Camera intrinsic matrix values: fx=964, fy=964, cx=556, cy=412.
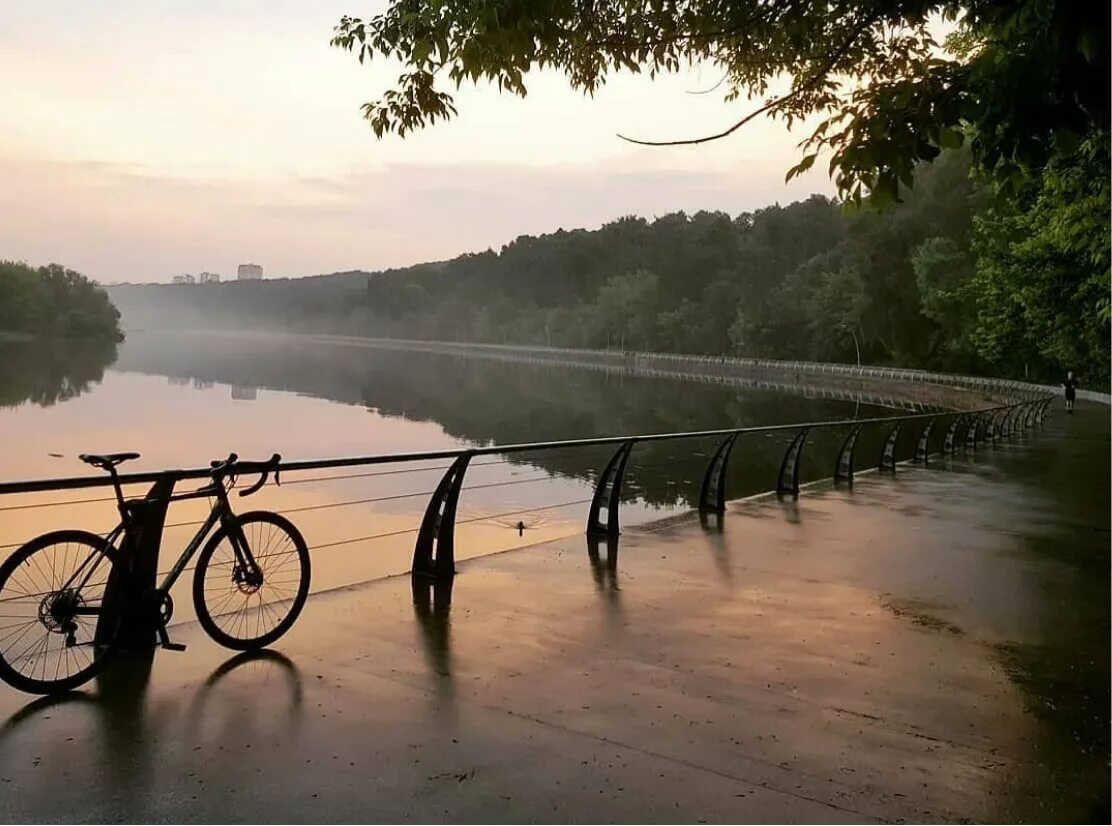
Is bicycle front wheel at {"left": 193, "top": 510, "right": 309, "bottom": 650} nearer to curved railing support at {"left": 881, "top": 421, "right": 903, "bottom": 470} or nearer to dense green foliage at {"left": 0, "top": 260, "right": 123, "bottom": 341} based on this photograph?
curved railing support at {"left": 881, "top": 421, "right": 903, "bottom": 470}

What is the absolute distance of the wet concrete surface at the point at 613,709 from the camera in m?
3.63

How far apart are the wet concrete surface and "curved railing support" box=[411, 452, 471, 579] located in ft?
0.60

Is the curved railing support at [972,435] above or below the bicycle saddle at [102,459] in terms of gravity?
below

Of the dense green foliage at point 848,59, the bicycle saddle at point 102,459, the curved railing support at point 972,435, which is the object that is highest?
the dense green foliage at point 848,59

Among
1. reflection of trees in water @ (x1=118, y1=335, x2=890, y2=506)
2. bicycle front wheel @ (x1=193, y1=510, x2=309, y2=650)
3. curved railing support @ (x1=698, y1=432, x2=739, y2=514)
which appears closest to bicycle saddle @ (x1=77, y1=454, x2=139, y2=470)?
bicycle front wheel @ (x1=193, y1=510, x2=309, y2=650)

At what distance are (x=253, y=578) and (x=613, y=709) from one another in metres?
2.17

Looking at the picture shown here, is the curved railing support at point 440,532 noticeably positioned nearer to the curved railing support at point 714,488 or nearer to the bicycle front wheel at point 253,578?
the bicycle front wheel at point 253,578

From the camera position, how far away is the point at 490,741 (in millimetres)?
4148

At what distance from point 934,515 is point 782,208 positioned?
375ft

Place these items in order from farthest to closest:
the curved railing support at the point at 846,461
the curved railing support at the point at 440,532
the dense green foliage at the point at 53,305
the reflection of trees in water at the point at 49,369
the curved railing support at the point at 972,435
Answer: the dense green foliage at the point at 53,305
the reflection of trees in water at the point at 49,369
the curved railing support at the point at 972,435
the curved railing support at the point at 846,461
the curved railing support at the point at 440,532

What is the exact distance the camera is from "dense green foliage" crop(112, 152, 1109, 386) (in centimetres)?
2389

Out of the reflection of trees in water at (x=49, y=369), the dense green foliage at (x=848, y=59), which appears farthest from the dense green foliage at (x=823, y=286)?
the reflection of trees in water at (x=49, y=369)

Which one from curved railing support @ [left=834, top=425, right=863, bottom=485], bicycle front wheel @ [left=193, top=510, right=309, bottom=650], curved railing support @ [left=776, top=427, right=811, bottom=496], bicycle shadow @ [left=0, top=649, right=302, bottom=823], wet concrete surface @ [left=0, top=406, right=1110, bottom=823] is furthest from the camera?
curved railing support @ [left=834, top=425, right=863, bottom=485]

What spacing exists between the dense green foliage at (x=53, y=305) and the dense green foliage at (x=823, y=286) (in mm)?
61010
